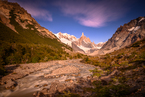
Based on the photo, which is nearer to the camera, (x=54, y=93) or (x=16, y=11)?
(x=54, y=93)

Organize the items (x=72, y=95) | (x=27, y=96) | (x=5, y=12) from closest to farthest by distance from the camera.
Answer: (x=72, y=95) < (x=27, y=96) < (x=5, y=12)

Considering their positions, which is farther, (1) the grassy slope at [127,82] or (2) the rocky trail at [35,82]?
(2) the rocky trail at [35,82]

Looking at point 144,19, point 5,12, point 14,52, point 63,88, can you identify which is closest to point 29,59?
point 14,52

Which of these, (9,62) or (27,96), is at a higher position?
(9,62)

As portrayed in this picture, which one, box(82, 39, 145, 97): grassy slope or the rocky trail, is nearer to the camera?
box(82, 39, 145, 97): grassy slope

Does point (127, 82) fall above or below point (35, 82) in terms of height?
above

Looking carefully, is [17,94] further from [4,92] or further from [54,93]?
[54,93]

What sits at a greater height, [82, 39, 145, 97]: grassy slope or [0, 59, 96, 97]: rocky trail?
[82, 39, 145, 97]: grassy slope

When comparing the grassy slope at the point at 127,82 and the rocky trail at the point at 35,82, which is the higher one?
the grassy slope at the point at 127,82

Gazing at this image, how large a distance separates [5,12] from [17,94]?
12177cm

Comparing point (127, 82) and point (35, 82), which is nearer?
point (127, 82)

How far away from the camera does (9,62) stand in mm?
22047

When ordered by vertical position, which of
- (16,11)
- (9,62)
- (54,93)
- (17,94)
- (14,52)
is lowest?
(17,94)

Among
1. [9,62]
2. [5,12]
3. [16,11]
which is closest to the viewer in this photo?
A: [9,62]
